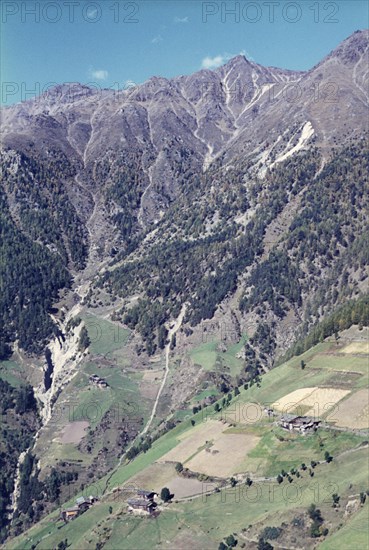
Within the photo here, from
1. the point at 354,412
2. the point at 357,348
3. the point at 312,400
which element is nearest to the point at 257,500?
the point at 354,412

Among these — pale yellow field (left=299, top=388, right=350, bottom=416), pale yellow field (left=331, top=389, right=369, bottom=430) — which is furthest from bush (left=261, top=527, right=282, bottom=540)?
pale yellow field (left=299, top=388, right=350, bottom=416)

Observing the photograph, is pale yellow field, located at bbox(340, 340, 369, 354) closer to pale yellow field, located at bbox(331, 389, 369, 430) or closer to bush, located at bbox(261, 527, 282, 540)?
pale yellow field, located at bbox(331, 389, 369, 430)

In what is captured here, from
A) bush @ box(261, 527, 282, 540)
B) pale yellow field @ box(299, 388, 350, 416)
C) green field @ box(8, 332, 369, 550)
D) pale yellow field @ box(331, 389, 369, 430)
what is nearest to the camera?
bush @ box(261, 527, 282, 540)

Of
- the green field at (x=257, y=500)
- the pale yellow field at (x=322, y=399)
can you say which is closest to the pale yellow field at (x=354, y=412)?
the pale yellow field at (x=322, y=399)

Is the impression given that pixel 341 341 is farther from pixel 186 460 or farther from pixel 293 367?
pixel 186 460

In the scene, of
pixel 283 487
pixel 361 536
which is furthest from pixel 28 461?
pixel 361 536

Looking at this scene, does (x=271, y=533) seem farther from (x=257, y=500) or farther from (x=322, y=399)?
(x=322, y=399)
